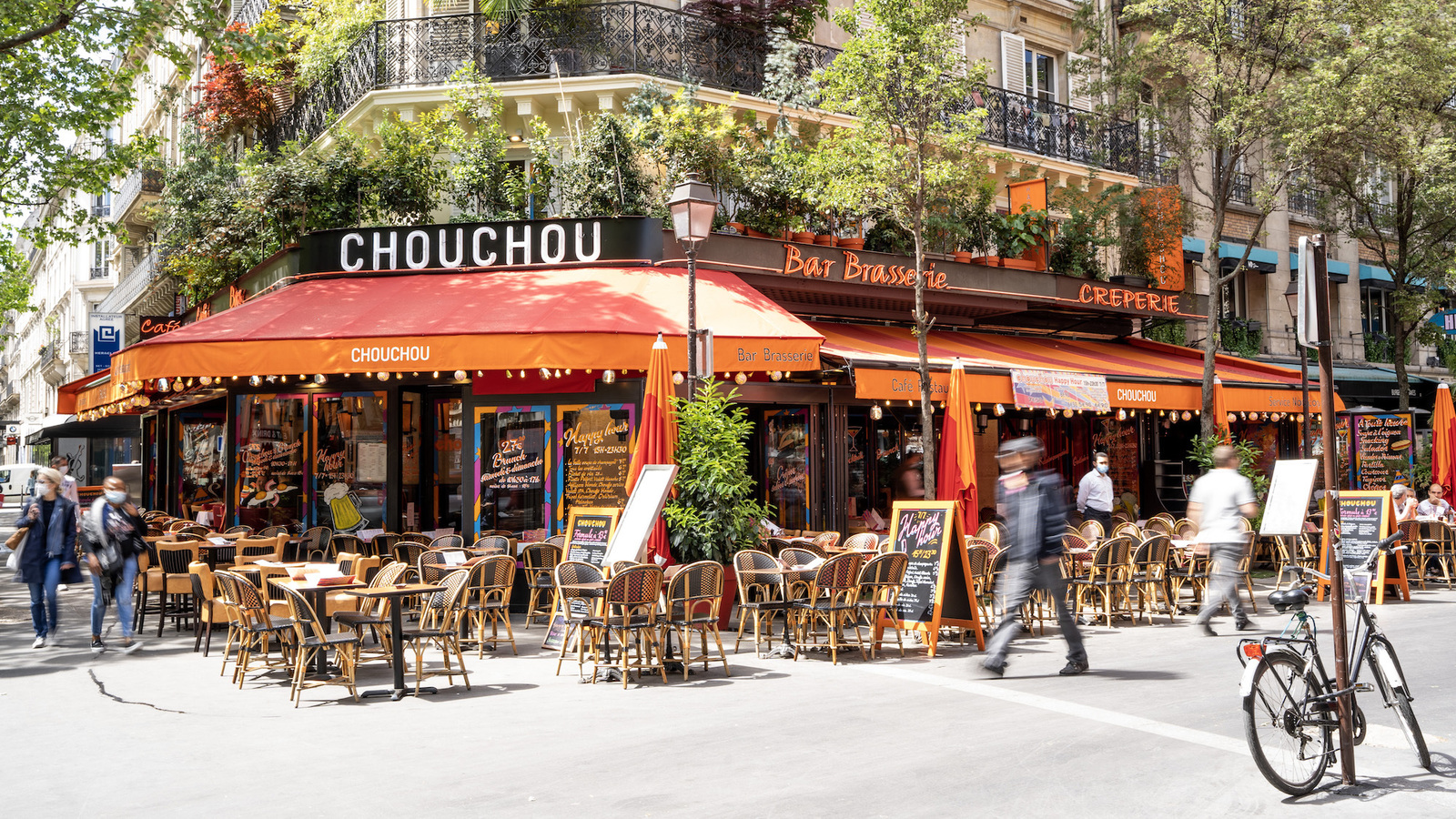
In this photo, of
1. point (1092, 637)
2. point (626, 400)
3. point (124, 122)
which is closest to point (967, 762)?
point (1092, 637)

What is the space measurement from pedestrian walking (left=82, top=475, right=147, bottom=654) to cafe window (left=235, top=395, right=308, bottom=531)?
436 cm

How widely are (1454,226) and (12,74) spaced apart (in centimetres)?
2447

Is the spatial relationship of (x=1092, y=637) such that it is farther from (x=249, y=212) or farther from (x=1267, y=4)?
(x=249, y=212)

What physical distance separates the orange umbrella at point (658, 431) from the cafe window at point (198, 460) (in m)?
11.1

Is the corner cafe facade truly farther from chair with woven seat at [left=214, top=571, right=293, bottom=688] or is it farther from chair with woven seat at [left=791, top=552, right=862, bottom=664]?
chair with woven seat at [left=214, top=571, right=293, bottom=688]

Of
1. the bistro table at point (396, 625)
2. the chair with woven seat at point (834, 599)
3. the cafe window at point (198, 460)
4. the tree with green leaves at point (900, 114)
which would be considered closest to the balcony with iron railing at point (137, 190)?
the cafe window at point (198, 460)

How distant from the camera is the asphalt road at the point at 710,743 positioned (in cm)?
504

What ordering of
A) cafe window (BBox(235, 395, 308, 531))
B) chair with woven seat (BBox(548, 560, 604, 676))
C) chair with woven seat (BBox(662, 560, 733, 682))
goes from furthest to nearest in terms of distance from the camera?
cafe window (BBox(235, 395, 308, 531)) < chair with woven seat (BBox(548, 560, 604, 676)) < chair with woven seat (BBox(662, 560, 733, 682))

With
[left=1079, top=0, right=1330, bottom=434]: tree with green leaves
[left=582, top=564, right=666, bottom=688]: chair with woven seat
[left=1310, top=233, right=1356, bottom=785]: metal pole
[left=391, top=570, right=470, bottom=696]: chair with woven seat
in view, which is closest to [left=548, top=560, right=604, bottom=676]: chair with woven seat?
[left=582, top=564, right=666, bottom=688]: chair with woven seat

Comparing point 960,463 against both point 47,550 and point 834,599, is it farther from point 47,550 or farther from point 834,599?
point 47,550

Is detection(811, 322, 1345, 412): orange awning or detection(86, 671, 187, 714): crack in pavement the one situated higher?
detection(811, 322, 1345, 412): orange awning

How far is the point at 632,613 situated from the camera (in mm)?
8758

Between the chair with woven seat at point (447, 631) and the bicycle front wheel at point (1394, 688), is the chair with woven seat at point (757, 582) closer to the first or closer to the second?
the chair with woven seat at point (447, 631)

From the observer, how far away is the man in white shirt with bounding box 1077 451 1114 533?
15.9 meters
